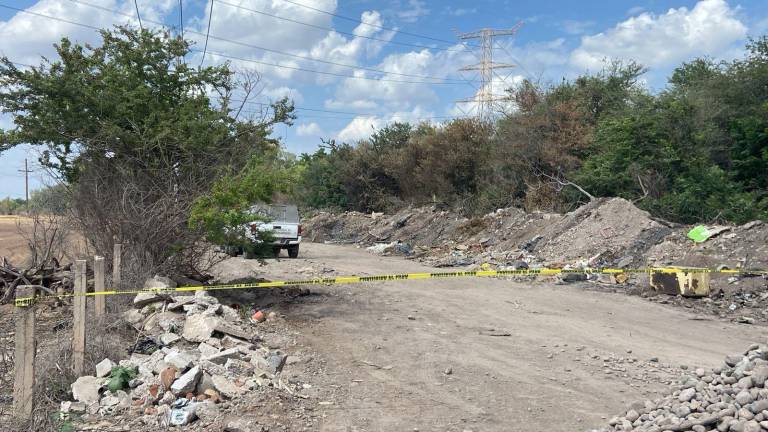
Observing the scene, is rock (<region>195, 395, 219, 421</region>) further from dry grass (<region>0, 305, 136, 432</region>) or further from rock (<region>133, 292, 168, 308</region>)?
rock (<region>133, 292, 168, 308</region>)

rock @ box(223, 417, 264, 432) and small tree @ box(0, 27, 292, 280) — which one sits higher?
small tree @ box(0, 27, 292, 280)

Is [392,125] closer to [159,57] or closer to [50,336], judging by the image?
[159,57]

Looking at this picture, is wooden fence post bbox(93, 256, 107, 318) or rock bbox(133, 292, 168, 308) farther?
rock bbox(133, 292, 168, 308)

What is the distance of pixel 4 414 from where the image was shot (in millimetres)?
5801

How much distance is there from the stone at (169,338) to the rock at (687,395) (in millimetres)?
5842

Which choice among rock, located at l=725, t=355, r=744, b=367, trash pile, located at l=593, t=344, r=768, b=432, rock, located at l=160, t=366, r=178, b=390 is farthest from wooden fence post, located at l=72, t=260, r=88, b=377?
rock, located at l=725, t=355, r=744, b=367

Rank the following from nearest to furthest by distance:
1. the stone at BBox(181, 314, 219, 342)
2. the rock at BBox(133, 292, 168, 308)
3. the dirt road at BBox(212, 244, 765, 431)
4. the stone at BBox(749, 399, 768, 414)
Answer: the stone at BBox(749, 399, 768, 414) < the dirt road at BBox(212, 244, 765, 431) < the stone at BBox(181, 314, 219, 342) < the rock at BBox(133, 292, 168, 308)

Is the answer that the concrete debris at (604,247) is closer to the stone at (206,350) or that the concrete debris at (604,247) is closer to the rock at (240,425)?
the stone at (206,350)

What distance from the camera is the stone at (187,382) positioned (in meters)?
6.13

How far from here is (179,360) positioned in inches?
263

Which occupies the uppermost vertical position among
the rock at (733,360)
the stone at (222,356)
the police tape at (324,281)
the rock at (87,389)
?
the police tape at (324,281)

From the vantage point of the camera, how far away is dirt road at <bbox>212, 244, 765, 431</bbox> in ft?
20.6

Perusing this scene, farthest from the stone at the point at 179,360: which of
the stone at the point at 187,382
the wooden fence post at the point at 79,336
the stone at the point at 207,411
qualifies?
the wooden fence post at the point at 79,336

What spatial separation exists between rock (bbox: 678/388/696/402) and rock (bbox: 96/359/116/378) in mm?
5716
